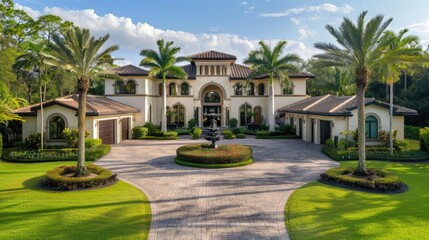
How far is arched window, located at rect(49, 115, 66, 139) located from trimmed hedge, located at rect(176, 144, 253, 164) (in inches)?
462

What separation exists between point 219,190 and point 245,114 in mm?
28967

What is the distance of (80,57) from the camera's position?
15.5 metres

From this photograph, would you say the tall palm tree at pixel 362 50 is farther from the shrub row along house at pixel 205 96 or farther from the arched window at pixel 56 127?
the arched window at pixel 56 127

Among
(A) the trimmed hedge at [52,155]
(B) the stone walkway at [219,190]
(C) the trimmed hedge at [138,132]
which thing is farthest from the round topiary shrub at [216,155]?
(C) the trimmed hedge at [138,132]

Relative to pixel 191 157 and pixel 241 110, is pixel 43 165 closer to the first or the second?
pixel 191 157

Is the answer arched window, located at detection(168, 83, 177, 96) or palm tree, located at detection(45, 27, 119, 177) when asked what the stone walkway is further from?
arched window, located at detection(168, 83, 177, 96)

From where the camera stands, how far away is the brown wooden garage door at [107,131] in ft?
89.3

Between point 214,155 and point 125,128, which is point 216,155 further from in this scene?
point 125,128

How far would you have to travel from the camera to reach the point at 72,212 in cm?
1041

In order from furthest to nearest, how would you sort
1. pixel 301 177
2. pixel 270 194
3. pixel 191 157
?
pixel 191 157 < pixel 301 177 < pixel 270 194

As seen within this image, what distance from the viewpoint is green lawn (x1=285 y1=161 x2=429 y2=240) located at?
884 cm

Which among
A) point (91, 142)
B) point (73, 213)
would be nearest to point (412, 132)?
point (91, 142)

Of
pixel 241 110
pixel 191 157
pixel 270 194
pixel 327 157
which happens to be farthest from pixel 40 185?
pixel 241 110

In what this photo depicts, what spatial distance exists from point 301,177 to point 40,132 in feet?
71.3
